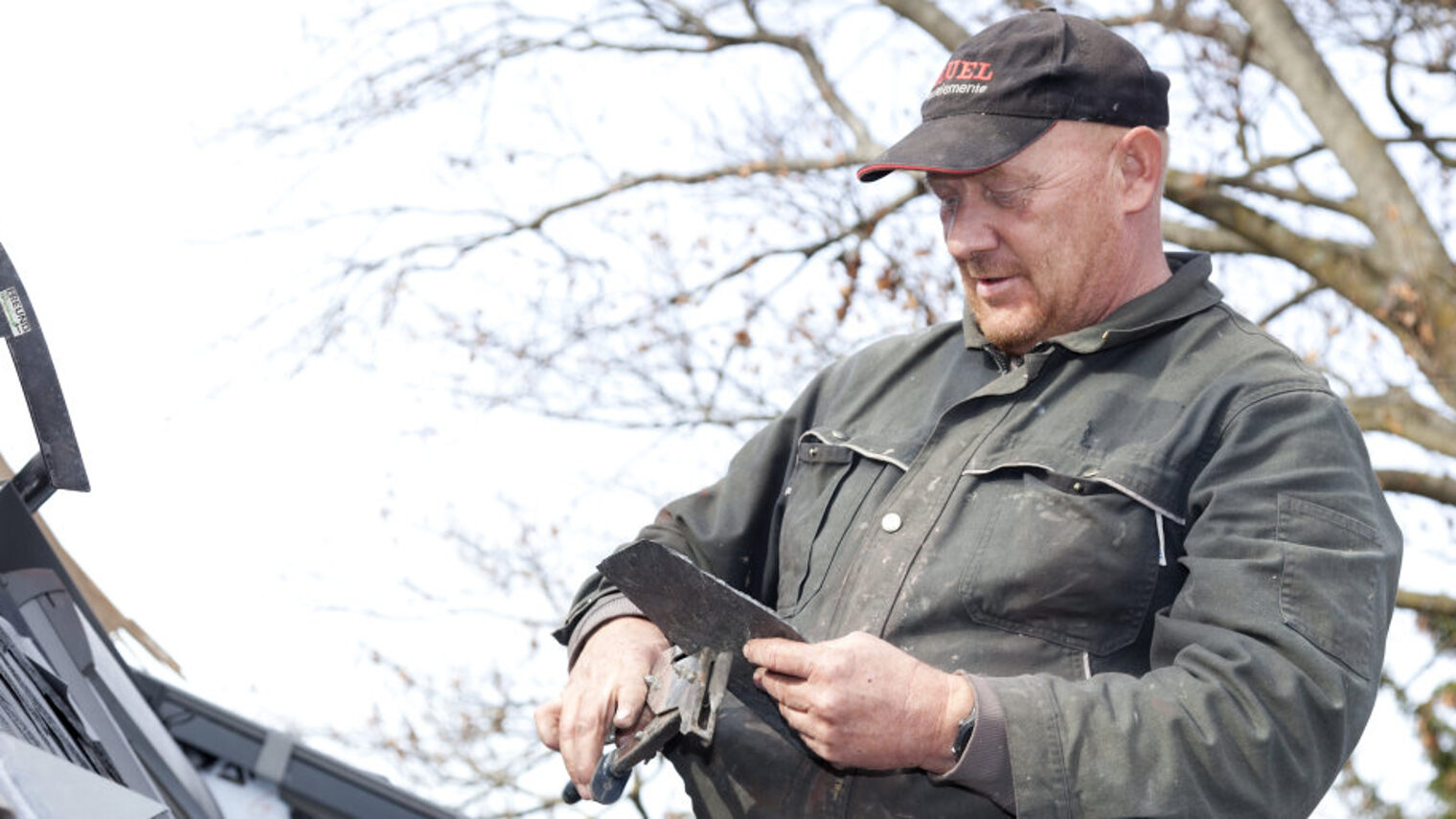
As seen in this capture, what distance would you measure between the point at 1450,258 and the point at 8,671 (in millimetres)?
7898

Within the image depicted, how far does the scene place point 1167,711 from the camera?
2.03 meters

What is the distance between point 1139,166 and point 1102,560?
0.70m

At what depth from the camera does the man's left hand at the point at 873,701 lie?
2.03 meters

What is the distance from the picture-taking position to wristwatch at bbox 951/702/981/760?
204cm

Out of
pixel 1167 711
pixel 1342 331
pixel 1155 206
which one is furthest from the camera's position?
pixel 1342 331

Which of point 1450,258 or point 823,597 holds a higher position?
point 823,597

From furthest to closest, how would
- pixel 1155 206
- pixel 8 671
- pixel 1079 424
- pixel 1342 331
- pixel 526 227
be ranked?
pixel 526 227, pixel 1342 331, pixel 1155 206, pixel 1079 424, pixel 8 671

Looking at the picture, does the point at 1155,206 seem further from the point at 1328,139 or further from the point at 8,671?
the point at 1328,139

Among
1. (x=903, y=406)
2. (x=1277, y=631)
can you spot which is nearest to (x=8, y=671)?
(x=903, y=406)

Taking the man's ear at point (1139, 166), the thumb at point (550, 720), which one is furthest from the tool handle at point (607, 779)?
the man's ear at point (1139, 166)

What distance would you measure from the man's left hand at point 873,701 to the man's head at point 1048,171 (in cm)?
73

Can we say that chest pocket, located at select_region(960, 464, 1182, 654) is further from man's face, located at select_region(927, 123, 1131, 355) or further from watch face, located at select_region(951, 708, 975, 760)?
man's face, located at select_region(927, 123, 1131, 355)

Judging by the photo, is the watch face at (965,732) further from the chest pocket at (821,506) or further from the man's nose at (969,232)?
the man's nose at (969,232)

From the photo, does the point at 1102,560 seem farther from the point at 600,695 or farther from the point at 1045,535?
the point at 600,695
